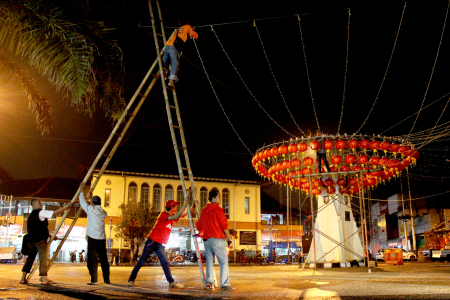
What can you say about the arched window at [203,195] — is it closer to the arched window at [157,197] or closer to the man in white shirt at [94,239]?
the arched window at [157,197]

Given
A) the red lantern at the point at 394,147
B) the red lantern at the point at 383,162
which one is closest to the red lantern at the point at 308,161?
the red lantern at the point at 383,162

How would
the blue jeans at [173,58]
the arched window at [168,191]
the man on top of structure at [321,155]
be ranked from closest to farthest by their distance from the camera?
the blue jeans at [173,58]
the man on top of structure at [321,155]
the arched window at [168,191]

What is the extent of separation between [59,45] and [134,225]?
79.7ft

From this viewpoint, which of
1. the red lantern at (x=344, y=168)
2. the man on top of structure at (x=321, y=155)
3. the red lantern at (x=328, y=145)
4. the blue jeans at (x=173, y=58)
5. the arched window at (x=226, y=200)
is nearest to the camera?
the blue jeans at (x=173, y=58)

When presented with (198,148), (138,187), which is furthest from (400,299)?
(198,148)

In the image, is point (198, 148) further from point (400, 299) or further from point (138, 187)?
point (400, 299)

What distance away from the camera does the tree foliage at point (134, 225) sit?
1214 inches

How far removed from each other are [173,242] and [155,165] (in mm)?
7610

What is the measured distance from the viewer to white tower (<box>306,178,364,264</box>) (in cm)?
1708

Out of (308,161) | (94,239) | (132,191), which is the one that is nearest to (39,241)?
(94,239)

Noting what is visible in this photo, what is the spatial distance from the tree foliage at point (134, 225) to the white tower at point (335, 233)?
1681 centimetres

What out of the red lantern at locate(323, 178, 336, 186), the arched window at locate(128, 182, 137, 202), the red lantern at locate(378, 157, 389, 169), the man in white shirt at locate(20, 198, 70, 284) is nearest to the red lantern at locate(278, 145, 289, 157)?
the red lantern at locate(323, 178, 336, 186)

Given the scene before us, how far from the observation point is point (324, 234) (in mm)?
17203

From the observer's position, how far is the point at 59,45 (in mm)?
8242
